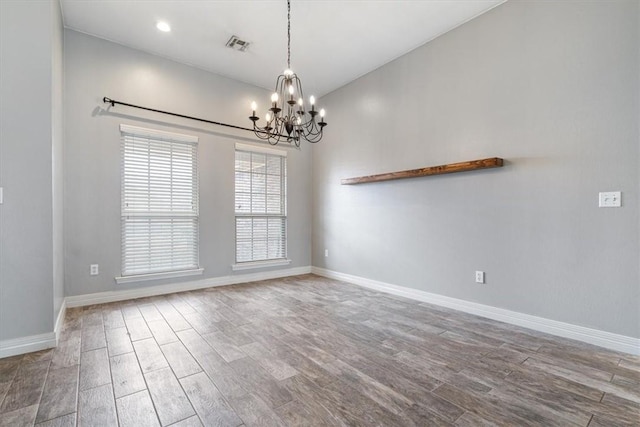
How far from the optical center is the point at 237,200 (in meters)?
4.57

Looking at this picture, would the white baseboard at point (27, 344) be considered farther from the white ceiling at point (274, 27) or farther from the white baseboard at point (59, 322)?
the white ceiling at point (274, 27)

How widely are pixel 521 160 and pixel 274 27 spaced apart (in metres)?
3.02

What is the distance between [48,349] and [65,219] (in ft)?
5.33

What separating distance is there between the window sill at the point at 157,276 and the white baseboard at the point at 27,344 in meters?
1.32

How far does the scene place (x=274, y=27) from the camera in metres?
3.32

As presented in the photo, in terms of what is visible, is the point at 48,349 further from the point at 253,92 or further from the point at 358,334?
the point at 253,92

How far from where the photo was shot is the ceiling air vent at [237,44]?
3544mm

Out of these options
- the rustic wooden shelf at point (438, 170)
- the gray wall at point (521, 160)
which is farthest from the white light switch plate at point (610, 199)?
the rustic wooden shelf at point (438, 170)

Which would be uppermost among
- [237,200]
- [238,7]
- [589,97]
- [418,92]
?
[238,7]

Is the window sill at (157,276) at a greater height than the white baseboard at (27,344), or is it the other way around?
the window sill at (157,276)

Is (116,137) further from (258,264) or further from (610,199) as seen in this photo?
Result: (610,199)

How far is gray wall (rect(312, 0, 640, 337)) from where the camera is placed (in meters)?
2.32

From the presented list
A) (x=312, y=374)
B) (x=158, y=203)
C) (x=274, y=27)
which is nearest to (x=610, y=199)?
(x=312, y=374)

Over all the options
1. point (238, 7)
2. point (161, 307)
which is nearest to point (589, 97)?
point (238, 7)
